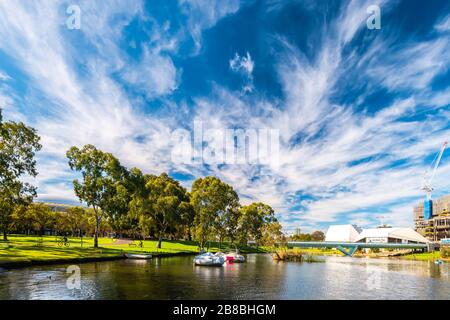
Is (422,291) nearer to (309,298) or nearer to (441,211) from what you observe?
(309,298)

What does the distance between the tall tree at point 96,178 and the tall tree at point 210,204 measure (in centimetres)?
3373

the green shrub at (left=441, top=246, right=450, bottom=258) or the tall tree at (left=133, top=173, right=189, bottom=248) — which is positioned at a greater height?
the tall tree at (left=133, top=173, right=189, bottom=248)

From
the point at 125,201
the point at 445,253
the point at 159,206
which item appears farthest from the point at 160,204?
the point at 445,253

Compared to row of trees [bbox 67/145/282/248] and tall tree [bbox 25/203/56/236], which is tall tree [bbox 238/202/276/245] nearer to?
row of trees [bbox 67/145/282/248]

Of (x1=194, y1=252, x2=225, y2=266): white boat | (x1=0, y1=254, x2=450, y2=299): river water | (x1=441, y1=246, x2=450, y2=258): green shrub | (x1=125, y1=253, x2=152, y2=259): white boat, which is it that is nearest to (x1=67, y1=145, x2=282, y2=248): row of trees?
(x1=125, y1=253, x2=152, y2=259): white boat

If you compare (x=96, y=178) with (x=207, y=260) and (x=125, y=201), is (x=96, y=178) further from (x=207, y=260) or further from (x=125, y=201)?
(x=207, y=260)

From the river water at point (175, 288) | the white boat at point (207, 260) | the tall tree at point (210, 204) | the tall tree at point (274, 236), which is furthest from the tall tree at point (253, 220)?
the river water at point (175, 288)

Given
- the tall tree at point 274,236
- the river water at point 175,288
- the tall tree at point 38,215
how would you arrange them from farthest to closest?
the tall tree at point 38,215, the tall tree at point 274,236, the river water at point 175,288

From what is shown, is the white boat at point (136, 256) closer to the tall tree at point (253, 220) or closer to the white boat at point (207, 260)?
the white boat at point (207, 260)

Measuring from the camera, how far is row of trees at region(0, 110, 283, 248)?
52.4m

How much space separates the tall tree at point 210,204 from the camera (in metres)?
101

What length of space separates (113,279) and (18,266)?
14.5 meters
